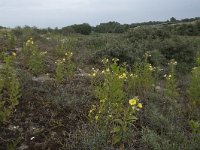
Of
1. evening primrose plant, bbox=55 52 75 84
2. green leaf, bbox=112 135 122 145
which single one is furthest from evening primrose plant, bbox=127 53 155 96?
green leaf, bbox=112 135 122 145

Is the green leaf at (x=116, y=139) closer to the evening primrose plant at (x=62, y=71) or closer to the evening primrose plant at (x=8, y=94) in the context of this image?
the evening primrose plant at (x=8, y=94)

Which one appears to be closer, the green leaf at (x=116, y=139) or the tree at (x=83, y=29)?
the green leaf at (x=116, y=139)

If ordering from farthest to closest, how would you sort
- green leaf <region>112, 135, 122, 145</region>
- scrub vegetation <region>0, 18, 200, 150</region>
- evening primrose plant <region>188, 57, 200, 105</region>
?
evening primrose plant <region>188, 57, 200, 105</region>, scrub vegetation <region>0, 18, 200, 150</region>, green leaf <region>112, 135, 122, 145</region>

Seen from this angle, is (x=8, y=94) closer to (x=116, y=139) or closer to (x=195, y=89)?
(x=116, y=139)

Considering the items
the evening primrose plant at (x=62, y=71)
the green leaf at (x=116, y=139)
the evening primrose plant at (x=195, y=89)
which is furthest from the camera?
the evening primrose plant at (x=62, y=71)

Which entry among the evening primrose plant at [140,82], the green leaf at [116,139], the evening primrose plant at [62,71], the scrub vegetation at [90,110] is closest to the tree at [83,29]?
the scrub vegetation at [90,110]

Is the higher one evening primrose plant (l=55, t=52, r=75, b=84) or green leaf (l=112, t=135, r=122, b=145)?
evening primrose plant (l=55, t=52, r=75, b=84)

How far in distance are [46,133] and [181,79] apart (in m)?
5.02

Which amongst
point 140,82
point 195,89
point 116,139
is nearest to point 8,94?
point 116,139

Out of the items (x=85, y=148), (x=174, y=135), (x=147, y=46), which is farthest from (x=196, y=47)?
(x=85, y=148)

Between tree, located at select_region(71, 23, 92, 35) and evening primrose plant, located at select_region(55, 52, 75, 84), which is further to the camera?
tree, located at select_region(71, 23, 92, 35)

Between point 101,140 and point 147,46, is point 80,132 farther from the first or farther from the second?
point 147,46

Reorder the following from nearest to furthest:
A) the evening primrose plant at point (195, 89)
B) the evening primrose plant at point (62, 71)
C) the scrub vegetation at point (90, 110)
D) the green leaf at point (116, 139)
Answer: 1. the green leaf at point (116, 139)
2. the scrub vegetation at point (90, 110)
3. the evening primrose plant at point (195, 89)
4. the evening primrose plant at point (62, 71)

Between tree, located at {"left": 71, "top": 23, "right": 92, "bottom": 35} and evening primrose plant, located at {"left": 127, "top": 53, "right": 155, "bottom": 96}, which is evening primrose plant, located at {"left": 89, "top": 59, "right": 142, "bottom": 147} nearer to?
evening primrose plant, located at {"left": 127, "top": 53, "right": 155, "bottom": 96}
